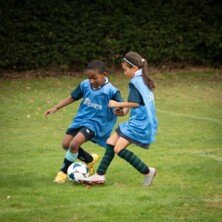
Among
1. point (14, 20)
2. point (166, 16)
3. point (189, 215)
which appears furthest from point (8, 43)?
point (189, 215)

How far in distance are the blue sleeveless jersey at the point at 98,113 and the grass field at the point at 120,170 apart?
637 mm

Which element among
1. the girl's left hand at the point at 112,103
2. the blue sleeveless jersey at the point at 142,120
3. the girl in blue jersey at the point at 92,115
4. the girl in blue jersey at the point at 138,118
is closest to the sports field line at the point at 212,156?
the girl in blue jersey at the point at 92,115

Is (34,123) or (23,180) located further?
(34,123)

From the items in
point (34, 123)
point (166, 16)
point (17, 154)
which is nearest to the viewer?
point (17, 154)

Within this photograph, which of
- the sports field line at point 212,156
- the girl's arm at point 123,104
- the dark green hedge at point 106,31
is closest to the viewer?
the girl's arm at point 123,104

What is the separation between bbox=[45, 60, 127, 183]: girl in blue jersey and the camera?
8609 millimetres

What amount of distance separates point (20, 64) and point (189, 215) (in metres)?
16.4

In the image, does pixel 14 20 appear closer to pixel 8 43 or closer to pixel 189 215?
pixel 8 43

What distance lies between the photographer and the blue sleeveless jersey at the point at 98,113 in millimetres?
8727

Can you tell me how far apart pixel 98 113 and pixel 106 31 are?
47.2 ft

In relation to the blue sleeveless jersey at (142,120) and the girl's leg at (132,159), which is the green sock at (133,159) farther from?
the blue sleeveless jersey at (142,120)

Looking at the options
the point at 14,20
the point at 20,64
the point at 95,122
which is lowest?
the point at 20,64

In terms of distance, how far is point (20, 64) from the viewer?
22.3 meters

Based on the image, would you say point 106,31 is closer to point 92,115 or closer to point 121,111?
point 92,115
